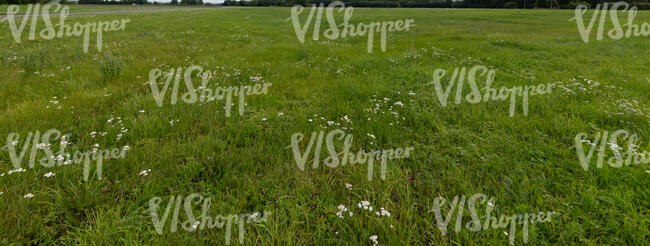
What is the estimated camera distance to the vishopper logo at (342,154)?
11.5ft

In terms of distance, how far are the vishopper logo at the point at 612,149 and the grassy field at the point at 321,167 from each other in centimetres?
11

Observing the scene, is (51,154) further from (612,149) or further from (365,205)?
(612,149)

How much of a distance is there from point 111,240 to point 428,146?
3.98 meters

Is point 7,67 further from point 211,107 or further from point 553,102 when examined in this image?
point 553,102

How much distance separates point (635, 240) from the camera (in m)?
2.26

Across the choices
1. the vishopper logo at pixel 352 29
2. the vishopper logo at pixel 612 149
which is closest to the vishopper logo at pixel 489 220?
the vishopper logo at pixel 612 149

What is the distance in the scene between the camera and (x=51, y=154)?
336 centimetres

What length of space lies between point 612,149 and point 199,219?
5.36m

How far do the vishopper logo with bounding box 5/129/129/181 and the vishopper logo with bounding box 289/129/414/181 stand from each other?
2410mm

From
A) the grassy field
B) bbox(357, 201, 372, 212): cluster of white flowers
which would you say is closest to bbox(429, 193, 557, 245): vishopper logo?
the grassy field

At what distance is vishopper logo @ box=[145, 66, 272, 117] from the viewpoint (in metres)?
5.55

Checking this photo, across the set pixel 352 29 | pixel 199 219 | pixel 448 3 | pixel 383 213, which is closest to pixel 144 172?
pixel 199 219

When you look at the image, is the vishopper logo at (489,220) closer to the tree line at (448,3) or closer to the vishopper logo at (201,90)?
the vishopper logo at (201,90)

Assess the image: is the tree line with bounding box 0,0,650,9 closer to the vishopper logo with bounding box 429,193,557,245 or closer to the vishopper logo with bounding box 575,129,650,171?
the vishopper logo with bounding box 575,129,650,171
